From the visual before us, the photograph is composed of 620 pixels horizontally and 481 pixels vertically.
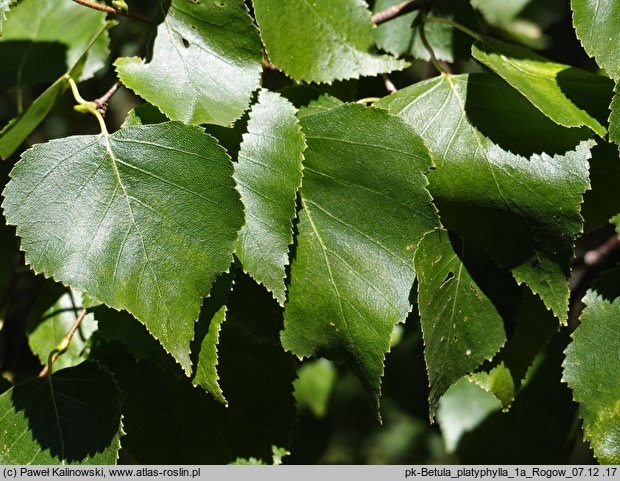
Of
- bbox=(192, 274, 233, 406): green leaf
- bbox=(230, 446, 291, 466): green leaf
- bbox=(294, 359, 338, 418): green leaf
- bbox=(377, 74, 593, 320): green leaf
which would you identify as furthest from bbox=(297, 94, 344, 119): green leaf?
bbox=(294, 359, 338, 418): green leaf

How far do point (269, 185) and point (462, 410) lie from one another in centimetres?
81

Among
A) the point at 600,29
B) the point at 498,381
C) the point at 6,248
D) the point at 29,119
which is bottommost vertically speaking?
the point at 6,248

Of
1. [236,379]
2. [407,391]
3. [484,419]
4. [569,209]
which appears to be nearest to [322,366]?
[407,391]

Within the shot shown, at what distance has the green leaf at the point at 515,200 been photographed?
0.89 m

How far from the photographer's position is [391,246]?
0.92 metres

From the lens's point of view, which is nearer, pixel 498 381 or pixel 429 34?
pixel 498 381

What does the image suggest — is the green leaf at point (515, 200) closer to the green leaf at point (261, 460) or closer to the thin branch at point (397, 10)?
the thin branch at point (397, 10)

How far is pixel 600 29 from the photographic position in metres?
0.88

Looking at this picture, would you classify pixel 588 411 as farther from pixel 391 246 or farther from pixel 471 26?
pixel 471 26

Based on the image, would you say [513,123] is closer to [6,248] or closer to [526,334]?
[526,334]

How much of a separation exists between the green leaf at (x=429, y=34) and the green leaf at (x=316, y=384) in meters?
0.75

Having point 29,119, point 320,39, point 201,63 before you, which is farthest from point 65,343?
point 320,39

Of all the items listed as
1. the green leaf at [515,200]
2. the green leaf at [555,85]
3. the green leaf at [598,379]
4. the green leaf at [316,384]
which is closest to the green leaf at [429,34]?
the green leaf at [555,85]

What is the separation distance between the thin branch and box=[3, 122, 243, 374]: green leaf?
41cm
